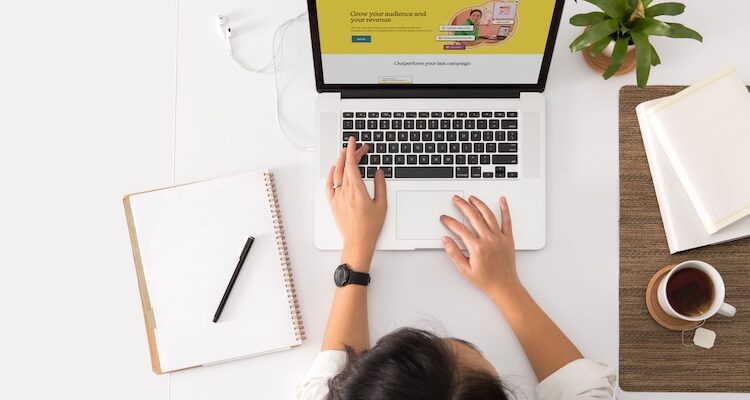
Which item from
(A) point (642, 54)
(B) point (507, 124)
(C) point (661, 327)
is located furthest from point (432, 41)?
(C) point (661, 327)

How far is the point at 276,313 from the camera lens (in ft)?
3.23

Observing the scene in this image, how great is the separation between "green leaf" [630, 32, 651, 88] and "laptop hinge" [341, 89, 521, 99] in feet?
0.57

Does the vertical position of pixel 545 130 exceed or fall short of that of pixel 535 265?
it exceeds it

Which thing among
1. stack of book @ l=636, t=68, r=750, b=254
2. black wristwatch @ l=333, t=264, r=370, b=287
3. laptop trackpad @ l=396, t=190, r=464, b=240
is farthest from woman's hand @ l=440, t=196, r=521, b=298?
stack of book @ l=636, t=68, r=750, b=254

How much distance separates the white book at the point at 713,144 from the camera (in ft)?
3.07

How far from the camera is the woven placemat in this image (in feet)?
3.14

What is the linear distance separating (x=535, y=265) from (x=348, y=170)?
31 centimetres

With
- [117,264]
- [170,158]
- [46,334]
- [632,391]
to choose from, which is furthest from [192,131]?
[632,391]

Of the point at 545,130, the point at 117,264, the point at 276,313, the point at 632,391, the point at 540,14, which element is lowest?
the point at 632,391

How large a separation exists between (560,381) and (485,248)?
8.3 inches

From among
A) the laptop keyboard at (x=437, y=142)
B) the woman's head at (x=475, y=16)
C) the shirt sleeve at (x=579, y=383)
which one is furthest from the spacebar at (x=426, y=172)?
the shirt sleeve at (x=579, y=383)

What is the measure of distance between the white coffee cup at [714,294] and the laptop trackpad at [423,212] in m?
0.30

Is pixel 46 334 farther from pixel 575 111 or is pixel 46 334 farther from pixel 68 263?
pixel 575 111

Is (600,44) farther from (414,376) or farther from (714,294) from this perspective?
(414,376)
